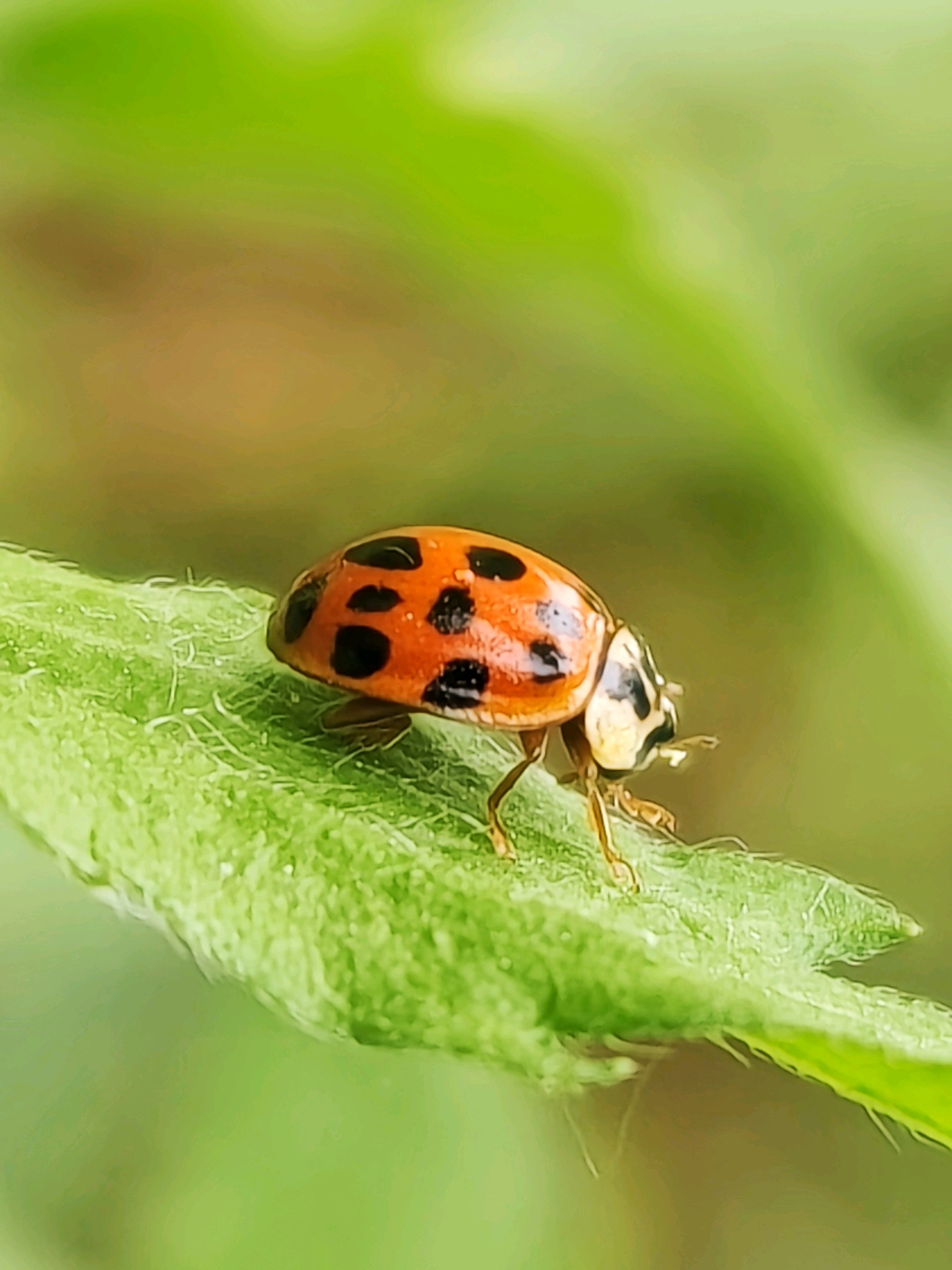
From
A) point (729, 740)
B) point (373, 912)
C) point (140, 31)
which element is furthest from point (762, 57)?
point (373, 912)

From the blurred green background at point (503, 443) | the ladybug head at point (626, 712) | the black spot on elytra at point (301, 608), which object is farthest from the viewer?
the blurred green background at point (503, 443)

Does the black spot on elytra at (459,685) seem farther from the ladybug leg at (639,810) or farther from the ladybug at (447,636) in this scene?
the ladybug leg at (639,810)

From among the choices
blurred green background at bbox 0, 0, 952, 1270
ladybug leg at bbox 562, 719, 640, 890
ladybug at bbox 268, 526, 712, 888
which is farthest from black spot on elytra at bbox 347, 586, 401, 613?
blurred green background at bbox 0, 0, 952, 1270

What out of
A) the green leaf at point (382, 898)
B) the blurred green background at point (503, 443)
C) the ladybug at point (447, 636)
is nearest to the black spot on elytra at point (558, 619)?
the ladybug at point (447, 636)

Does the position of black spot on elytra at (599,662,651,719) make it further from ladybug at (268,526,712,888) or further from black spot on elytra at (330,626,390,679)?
black spot on elytra at (330,626,390,679)

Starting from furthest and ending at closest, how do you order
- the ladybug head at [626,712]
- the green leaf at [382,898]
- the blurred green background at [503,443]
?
1. the blurred green background at [503,443]
2. the ladybug head at [626,712]
3. the green leaf at [382,898]

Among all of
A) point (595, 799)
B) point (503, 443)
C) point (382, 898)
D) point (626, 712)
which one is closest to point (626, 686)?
point (626, 712)

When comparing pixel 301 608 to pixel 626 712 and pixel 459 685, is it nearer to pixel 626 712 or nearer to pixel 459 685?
pixel 459 685

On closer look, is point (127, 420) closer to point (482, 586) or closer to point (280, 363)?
point (280, 363)
